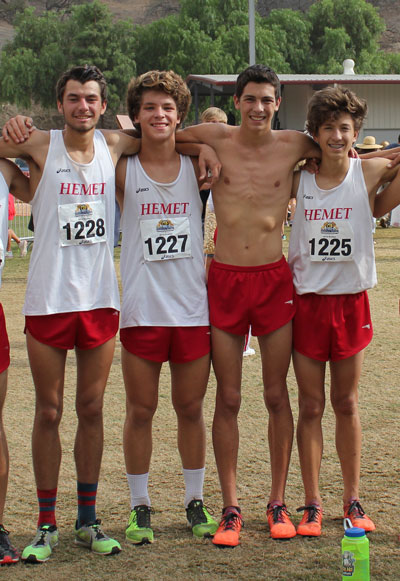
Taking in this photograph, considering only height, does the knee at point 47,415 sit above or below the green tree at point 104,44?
below

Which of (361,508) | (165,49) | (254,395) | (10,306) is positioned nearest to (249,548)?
(361,508)

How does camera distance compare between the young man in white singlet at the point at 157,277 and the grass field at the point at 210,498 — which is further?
the young man in white singlet at the point at 157,277

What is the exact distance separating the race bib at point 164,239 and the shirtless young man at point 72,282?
0.60ft

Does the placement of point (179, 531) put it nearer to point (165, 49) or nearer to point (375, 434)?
point (375, 434)

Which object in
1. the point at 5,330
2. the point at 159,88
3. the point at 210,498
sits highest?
the point at 159,88

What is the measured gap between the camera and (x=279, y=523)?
388cm

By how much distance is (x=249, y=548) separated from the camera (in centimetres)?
376

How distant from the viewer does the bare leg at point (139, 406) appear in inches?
153

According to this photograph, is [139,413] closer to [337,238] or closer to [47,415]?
[47,415]

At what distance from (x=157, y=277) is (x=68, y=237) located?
51 centimetres

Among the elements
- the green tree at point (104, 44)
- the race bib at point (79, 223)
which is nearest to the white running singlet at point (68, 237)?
the race bib at point (79, 223)

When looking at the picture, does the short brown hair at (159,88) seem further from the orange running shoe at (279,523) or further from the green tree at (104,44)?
the green tree at (104,44)

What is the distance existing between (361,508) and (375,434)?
1302mm

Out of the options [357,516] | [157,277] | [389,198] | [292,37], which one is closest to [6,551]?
[157,277]
